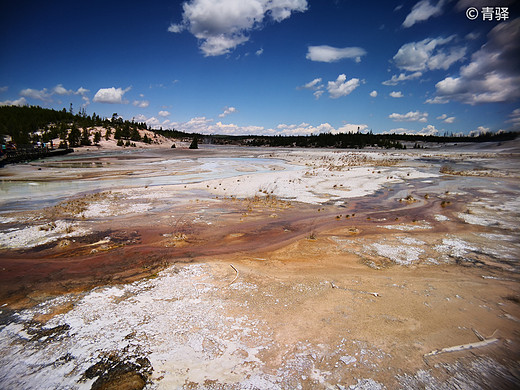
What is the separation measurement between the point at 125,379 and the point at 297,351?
2091mm

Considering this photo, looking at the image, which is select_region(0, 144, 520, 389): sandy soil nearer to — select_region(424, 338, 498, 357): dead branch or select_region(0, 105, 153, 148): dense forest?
select_region(424, 338, 498, 357): dead branch

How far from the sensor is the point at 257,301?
4348mm

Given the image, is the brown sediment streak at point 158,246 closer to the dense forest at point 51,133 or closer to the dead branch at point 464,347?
the dead branch at point 464,347

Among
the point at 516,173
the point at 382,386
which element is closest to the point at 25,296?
the point at 382,386

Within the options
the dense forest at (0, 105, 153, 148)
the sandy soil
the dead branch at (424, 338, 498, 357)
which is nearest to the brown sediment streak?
the sandy soil

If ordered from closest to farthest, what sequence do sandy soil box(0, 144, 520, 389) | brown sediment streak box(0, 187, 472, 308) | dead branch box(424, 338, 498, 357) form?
sandy soil box(0, 144, 520, 389)
dead branch box(424, 338, 498, 357)
brown sediment streak box(0, 187, 472, 308)

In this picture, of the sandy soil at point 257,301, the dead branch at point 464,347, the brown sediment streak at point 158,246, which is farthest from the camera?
the brown sediment streak at point 158,246

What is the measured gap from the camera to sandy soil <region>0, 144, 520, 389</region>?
3.01 m

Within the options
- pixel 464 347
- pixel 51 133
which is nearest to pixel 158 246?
pixel 464 347

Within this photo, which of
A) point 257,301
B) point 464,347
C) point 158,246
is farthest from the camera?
point 158,246

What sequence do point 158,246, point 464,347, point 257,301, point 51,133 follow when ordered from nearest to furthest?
point 464,347
point 257,301
point 158,246
point 51,133

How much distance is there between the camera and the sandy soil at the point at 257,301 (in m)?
3.01

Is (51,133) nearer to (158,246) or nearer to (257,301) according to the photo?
(158,246)

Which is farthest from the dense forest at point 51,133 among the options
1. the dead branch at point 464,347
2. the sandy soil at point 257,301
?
the dead branch at point 464,347
